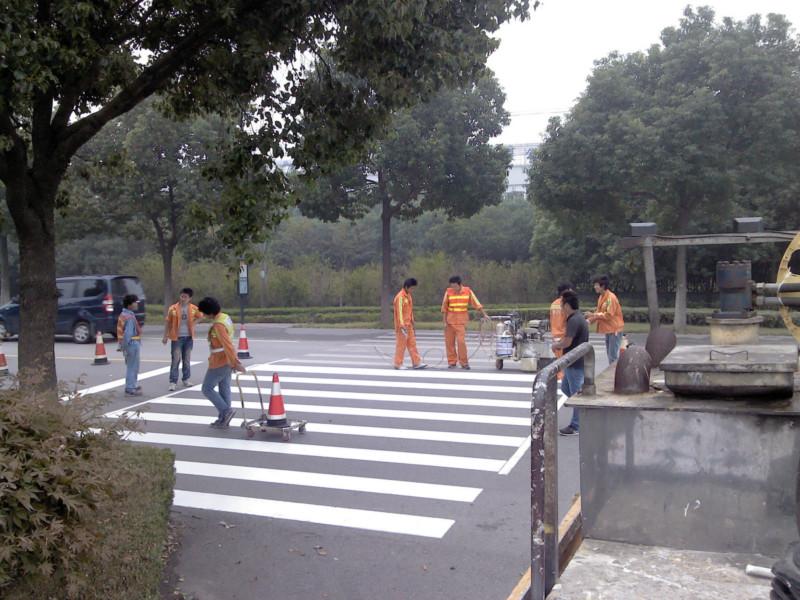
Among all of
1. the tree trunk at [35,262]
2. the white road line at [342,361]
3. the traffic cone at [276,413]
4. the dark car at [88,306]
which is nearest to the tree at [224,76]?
the tree trunk at [35,262]

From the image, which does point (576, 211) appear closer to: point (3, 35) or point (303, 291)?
point (303, 291)

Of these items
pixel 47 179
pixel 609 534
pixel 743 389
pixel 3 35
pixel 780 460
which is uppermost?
pixel 3 35

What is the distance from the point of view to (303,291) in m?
35.0

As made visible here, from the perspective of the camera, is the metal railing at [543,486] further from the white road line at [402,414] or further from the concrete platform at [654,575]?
the white road line at [402,414]

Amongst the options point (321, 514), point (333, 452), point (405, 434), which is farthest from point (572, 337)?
point (321, 514)

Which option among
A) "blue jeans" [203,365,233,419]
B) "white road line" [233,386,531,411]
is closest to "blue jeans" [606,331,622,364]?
"white road line" [233,386,531,411]

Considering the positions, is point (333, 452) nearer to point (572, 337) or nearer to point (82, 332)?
point (572, 337)

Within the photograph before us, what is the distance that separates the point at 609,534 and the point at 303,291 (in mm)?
32739

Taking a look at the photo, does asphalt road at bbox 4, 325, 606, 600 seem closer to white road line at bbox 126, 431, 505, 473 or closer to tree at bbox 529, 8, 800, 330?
white road line at bbox 126, 431, 505, 473

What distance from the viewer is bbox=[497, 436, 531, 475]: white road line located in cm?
728

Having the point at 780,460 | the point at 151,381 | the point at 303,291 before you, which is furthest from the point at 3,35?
the point at 303,291

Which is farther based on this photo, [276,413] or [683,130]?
[683,130]

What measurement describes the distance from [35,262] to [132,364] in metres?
5.82

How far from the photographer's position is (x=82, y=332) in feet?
67.2
